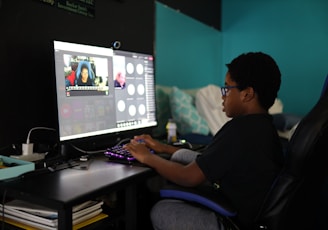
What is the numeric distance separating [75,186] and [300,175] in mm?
698

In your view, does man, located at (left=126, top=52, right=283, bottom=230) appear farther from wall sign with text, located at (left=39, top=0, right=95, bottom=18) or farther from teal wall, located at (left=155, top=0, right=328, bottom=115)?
teal wall, located at (left=155, top=0, right=328, bottom=115)

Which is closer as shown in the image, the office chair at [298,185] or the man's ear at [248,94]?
the office chair at [298,185]

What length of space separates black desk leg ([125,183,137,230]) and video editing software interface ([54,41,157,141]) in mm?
325

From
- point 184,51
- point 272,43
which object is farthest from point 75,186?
point 272,43

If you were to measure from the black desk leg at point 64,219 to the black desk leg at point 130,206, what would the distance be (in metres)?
0.36

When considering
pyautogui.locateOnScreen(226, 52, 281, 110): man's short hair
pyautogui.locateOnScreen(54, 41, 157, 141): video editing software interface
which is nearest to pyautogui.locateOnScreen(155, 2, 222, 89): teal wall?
pyautogui.locateOnScreen(54, 41, 157, 141): video editing software interface

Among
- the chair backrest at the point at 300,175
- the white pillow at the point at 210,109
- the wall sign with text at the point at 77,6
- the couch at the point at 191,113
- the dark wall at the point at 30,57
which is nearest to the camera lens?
the chair backrest at the point at 300,175

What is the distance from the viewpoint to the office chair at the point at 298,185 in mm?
1015

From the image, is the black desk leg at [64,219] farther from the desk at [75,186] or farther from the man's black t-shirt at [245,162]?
Result: the man's black t-shirt at [245,162]

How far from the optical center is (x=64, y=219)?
0.91 meters

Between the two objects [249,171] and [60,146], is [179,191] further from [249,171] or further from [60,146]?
[60,146]

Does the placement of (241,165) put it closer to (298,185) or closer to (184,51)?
(298,185)

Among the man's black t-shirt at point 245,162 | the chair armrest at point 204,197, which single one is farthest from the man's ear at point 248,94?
the chair armrest at point 204,197

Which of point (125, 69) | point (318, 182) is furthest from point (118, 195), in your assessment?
point (318, 182)
